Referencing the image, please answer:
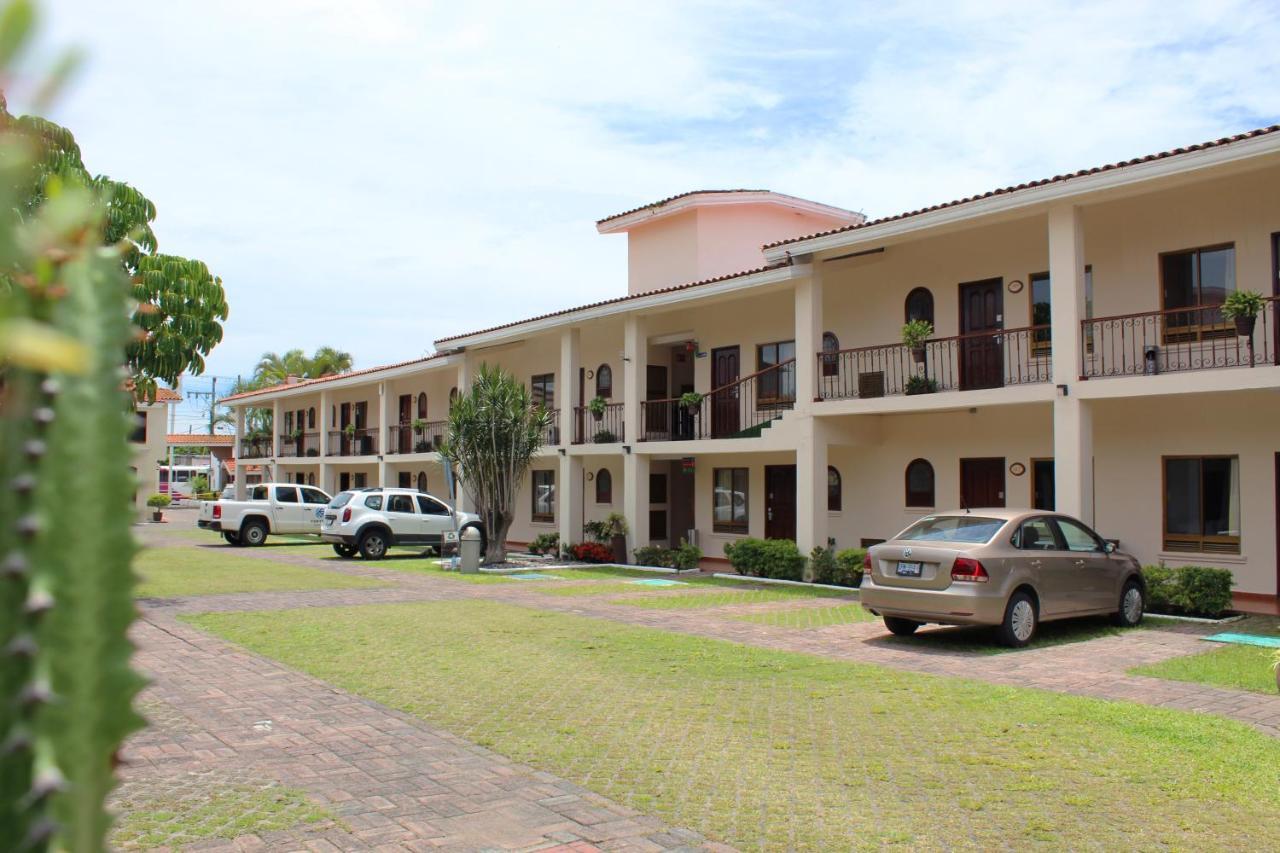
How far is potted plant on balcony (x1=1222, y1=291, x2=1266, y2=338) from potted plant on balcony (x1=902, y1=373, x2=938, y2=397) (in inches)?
195

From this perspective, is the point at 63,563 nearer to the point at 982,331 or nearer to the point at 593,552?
the point at 982,331

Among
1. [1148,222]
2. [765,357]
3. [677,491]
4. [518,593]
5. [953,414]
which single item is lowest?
[518,593]

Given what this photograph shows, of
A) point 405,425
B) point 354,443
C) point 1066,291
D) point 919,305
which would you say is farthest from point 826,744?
point 354,443

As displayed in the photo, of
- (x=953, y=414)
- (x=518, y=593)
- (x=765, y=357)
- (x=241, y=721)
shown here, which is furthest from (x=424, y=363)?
(x=241, y=721)

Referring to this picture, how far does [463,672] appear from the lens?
9.76 m

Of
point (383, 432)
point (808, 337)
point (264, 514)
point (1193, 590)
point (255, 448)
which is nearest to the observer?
point (1193, 590)

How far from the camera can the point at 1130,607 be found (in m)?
13.1

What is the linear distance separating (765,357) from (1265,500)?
10713 mm

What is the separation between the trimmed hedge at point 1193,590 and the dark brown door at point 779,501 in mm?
8792

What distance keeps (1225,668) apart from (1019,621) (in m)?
2.08

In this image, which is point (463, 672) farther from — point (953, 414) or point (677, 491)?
point (677, 491)

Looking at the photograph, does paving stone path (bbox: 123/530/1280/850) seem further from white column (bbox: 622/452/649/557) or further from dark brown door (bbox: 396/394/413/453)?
dark brown door (bbox: 396/394/413/453)

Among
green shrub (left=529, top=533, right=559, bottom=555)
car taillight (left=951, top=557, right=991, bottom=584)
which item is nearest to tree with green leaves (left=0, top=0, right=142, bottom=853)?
car taillight (left=951, top=557, right=991, bottom=584)

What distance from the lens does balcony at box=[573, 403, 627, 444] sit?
24.5 m
